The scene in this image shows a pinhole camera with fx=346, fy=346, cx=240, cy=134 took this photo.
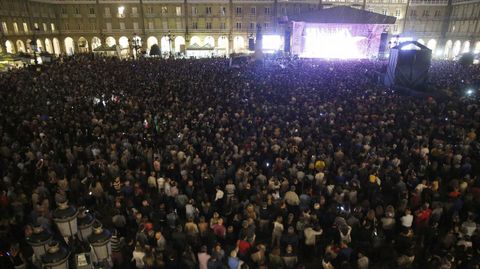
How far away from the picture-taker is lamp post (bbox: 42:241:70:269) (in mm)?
3623

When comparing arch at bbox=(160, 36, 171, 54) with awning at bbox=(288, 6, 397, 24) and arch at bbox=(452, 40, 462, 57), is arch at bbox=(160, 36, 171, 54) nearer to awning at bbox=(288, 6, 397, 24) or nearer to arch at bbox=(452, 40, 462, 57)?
awning at bbox=(288, 6, 397, 24)

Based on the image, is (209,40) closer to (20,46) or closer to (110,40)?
(110,40)

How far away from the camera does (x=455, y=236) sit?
7.43 metres

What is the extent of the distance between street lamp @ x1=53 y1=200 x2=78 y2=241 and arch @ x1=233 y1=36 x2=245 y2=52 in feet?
195

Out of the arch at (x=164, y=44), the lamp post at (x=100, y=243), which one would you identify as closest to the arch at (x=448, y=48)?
the arch at (x=164, y=44)

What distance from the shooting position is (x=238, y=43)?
61.6 metres

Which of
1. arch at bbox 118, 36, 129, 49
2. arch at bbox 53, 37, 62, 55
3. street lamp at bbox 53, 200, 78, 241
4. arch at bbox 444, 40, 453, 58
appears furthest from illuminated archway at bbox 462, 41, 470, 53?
street lamp at bbox 53, 200, 78, 241

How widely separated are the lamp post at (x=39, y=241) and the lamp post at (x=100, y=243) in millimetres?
453

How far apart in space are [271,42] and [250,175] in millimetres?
50259

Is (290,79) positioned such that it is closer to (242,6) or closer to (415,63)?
(415,63)

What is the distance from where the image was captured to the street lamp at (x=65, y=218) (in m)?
4.08

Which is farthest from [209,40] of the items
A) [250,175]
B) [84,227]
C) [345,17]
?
[84,227]

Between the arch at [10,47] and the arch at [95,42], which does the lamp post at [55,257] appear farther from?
the arch at [95,42]

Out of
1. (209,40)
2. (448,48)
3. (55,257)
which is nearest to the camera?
(55,257)
